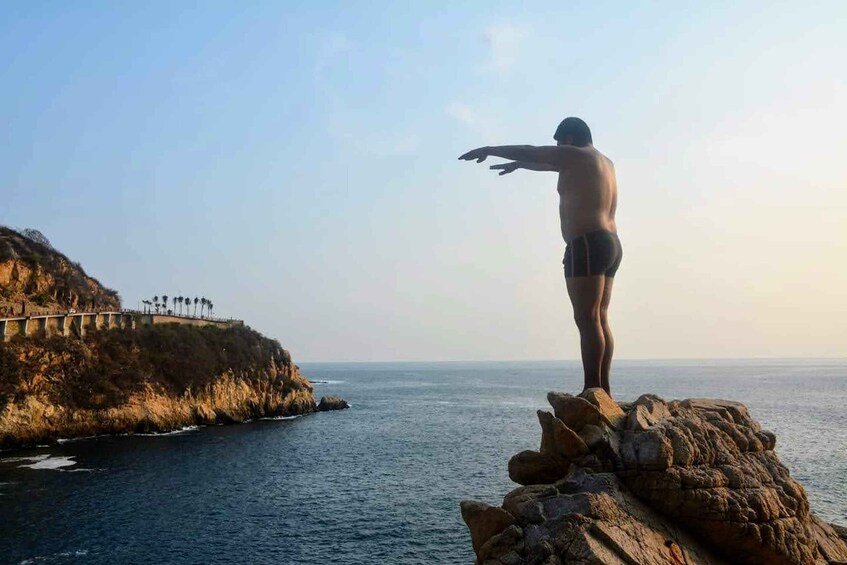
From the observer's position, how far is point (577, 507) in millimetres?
10852

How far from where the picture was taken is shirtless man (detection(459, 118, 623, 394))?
46.4ft

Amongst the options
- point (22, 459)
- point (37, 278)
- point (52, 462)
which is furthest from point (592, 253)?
point (37, 278)

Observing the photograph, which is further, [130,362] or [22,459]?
[130,362]

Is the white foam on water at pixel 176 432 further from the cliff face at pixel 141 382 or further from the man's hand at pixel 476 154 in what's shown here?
the man's hand at pixel 476 154

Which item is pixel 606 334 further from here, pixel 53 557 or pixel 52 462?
pixel 52 462

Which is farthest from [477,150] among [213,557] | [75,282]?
[75,282]

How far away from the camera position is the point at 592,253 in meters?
14.2

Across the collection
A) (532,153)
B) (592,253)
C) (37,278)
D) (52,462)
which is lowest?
(52,462)

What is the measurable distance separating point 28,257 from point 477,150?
9029cm

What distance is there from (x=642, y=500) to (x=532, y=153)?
7.23 metres

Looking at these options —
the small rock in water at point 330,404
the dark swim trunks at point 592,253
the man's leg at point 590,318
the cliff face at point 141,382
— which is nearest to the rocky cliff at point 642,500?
the man's leg at point 590,318

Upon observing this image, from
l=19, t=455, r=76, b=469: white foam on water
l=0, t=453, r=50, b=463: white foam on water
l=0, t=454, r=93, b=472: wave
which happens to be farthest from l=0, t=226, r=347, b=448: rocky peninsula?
l=19, t=455, r=76, b=469: white foam on water

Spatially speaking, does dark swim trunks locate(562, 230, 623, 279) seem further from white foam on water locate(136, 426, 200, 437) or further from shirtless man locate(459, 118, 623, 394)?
white foam on water locate(136, 426, 200, 437)

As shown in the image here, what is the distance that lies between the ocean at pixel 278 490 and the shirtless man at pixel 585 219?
1953 centimetres
